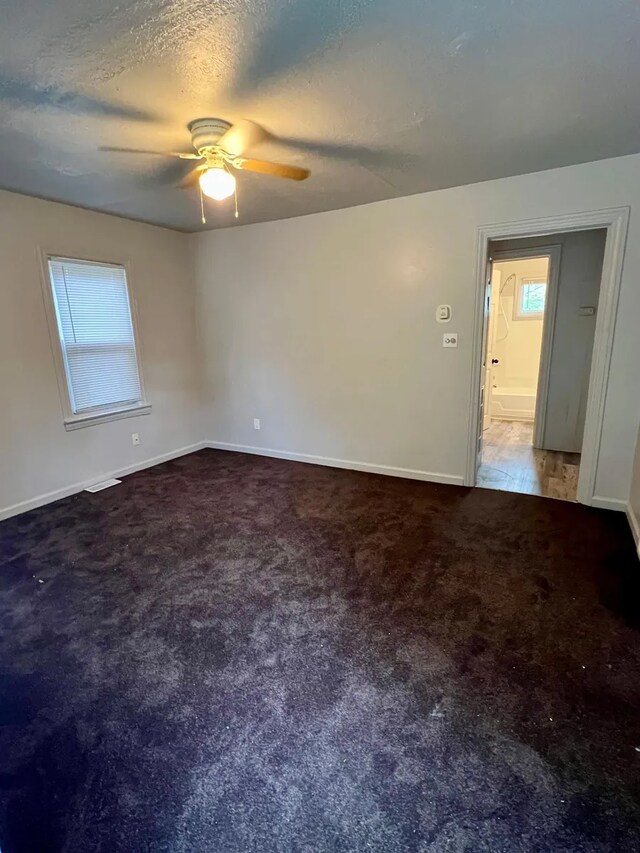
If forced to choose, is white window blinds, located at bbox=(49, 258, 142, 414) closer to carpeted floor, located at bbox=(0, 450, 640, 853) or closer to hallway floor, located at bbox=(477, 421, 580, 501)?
carpeted floor, located at bbox=(0, 450, 640, 853)

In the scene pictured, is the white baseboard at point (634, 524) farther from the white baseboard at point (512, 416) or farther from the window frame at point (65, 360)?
the window frame at point (65, 360)

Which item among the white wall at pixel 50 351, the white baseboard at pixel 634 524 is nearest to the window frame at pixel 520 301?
the white baseboard at pixel 634 524

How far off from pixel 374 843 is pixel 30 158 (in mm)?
3604

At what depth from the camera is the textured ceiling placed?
1459 millimetres

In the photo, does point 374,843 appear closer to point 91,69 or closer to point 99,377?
point 91,69

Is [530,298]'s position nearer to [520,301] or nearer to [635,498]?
[520,301]

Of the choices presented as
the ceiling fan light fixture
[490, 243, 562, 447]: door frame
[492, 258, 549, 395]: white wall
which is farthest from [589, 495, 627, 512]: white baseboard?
[492, 258, 549, 395]: white wall

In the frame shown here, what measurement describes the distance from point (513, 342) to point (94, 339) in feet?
20.0

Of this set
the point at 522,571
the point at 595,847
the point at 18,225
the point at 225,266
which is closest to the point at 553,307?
the point at 522,571

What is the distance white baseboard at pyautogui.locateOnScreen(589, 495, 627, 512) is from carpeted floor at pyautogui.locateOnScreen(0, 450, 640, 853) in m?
0.11

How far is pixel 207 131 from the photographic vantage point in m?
2.17

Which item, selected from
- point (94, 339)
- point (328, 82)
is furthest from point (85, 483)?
point (328, 82)

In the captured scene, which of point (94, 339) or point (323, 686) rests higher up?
point (94, 339)

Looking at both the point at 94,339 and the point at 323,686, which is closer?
the point at 323,686
